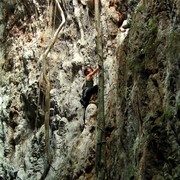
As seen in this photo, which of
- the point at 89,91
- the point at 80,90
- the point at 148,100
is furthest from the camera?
the point at 80,90

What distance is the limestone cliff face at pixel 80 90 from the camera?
4770 mm

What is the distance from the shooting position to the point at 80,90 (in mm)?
9648

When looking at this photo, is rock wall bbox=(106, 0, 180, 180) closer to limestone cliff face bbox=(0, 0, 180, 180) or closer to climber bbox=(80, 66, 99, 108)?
limestone cliff face bbox=(0, 0, 180, 180)

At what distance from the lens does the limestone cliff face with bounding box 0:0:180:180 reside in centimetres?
477

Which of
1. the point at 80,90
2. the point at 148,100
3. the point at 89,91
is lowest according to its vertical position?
the point at 148,100

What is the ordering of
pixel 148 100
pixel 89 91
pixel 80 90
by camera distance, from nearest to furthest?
pixel 148 100 < pixel 89 91 < pixel 80 90

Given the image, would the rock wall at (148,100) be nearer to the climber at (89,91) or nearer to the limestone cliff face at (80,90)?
the limestone cliff face at (80,90)

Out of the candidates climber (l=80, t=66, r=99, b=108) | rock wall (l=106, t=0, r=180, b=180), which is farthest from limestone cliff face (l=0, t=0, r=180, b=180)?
climber (l=80, t=66, r=99, b=108)

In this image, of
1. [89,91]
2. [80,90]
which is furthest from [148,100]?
[80,90]

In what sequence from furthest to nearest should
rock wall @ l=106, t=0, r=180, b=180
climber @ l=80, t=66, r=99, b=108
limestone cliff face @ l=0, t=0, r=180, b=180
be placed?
climber @ l=80, t=66, r=99, b=108
limestone cliff face @ l=0, t=0, r=180, b=180
rock wall @ l=106, t=0, r=180, b=180

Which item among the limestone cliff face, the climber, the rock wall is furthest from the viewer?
the climber

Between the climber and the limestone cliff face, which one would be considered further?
the climber

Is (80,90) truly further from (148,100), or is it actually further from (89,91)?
(148,100)

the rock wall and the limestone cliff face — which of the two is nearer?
the rock wall
